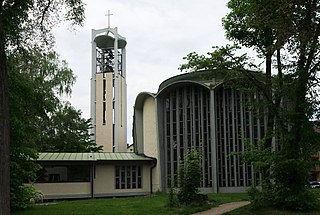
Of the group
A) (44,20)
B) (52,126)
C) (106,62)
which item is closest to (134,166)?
(52,126)

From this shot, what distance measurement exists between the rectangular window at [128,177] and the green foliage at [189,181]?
1188 centimetres

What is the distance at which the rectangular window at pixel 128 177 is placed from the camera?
27.7 metres

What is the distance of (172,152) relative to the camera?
28.3 m

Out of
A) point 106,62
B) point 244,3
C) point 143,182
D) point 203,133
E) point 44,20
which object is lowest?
point 143,182

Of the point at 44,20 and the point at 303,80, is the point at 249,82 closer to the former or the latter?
the point at 303,80

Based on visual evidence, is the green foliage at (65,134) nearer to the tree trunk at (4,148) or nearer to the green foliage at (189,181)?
the green foliage at (189,181)

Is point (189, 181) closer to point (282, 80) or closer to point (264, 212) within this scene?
point (264, 212)

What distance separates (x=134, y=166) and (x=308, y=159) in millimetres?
16125

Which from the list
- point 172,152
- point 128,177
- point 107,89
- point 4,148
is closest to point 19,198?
point 4,148

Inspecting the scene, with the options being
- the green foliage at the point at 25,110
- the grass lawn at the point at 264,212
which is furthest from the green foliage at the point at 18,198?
the grass lawn at the point at 264,212

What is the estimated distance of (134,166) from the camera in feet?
93.5

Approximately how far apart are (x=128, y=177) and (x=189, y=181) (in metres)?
12.5

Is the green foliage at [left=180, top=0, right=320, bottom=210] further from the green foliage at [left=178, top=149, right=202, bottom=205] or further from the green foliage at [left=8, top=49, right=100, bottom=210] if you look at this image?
the green foliage at [left=8, top=49, right=100, bottom=210]

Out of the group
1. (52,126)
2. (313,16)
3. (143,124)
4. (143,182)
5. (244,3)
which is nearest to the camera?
(313,16)
